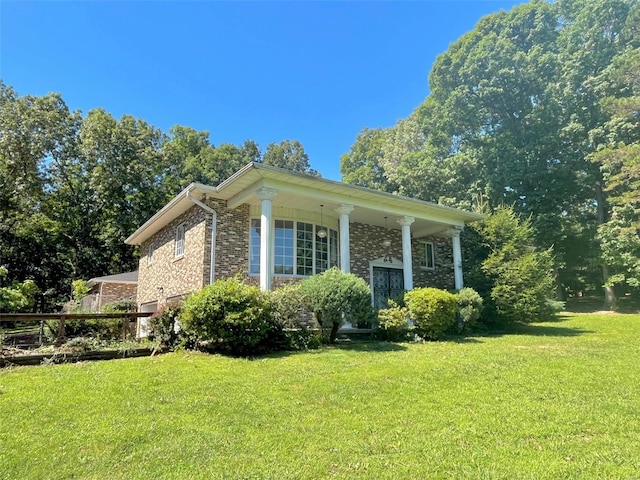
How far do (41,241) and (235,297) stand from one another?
73.2 ft

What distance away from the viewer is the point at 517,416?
13.8 ft

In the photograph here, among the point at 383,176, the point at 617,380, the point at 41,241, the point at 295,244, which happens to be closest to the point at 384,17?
the point at 295,244

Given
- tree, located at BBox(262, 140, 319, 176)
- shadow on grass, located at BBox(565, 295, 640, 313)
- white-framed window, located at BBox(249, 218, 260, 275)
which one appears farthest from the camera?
tree, located at BBox(262, 140, 319, 176)

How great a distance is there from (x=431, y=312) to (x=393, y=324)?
1.04m

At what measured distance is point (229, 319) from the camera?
7477 millimetres

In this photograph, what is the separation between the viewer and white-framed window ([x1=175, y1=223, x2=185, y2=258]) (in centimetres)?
1272

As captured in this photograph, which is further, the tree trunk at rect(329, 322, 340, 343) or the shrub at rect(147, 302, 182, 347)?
the tree trunk at rect(329, 322, 340, 343)

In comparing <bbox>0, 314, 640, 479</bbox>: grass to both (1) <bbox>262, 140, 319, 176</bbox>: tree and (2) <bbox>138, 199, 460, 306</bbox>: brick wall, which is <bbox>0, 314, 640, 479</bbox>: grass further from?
(1) <bbox>262, 140, 319, 176</bbox>: tree

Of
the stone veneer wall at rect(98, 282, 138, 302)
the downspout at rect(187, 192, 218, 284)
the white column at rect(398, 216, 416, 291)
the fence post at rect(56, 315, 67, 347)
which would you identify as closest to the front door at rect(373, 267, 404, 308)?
the white column at rect(398, 216, 416, 291)

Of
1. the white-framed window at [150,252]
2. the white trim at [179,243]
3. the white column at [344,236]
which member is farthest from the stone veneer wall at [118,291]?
the white column at [344,236]

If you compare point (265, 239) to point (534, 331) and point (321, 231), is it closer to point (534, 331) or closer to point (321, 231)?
point (321, 231)

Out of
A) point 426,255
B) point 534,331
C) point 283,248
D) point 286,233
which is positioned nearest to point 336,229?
point 286,233

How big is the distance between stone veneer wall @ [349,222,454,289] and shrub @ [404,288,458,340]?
3.30 meters

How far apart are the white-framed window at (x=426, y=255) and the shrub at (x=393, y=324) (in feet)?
19.2
